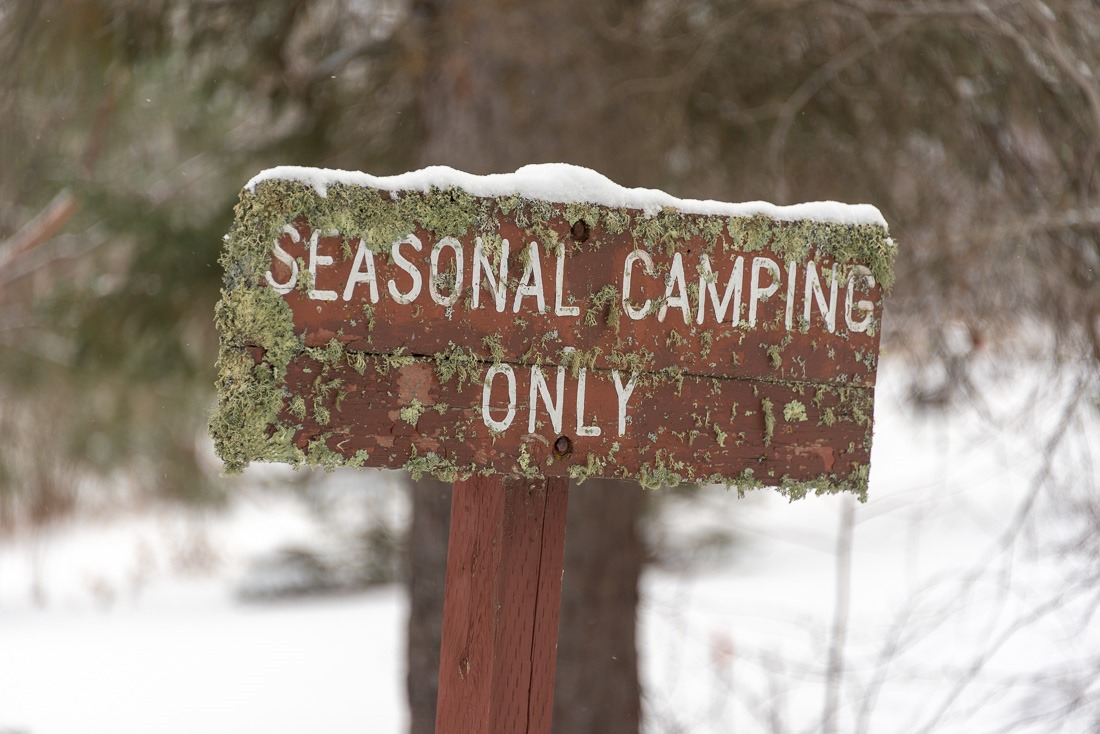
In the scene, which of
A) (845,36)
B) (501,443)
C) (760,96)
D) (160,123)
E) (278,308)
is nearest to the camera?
(278,308)

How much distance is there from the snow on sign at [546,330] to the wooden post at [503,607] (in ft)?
0.56

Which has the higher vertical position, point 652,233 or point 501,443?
point 652,233

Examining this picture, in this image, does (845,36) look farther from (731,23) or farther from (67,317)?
(67,317)

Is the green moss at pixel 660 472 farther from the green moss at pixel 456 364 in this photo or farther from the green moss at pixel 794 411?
the green moss at pixel 456 364

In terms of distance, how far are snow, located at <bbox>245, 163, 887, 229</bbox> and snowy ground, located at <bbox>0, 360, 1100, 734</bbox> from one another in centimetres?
173

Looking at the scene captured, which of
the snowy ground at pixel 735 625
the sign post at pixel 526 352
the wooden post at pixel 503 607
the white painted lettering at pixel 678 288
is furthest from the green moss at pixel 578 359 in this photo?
Result: the snowy ground at pixel 735 625

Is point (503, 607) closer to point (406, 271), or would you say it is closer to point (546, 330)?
point (546, 330)

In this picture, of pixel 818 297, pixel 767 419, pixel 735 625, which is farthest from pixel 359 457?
pixel 735 625

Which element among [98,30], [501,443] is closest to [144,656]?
[98,30]

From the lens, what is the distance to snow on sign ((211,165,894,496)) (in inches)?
59.2

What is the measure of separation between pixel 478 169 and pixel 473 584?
2.43 metres

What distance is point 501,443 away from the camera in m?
1.60

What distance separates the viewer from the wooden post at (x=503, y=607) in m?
1.74

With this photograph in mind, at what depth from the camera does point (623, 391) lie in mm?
1656
